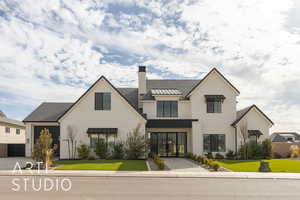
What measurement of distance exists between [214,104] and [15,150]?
23.1 meters

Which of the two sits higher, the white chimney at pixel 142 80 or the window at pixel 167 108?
the white chimney at pixel 142 80

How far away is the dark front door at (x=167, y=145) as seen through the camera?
94.0ft

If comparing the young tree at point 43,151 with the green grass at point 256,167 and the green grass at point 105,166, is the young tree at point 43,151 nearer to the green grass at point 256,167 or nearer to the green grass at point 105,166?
the green grass at point 105,166

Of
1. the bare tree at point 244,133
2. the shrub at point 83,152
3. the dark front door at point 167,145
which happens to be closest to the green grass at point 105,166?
the shrub at point 83,152

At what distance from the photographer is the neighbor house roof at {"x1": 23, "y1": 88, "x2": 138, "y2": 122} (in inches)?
1156

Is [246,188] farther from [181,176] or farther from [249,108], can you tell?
[249,108]

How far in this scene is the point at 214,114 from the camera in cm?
2822

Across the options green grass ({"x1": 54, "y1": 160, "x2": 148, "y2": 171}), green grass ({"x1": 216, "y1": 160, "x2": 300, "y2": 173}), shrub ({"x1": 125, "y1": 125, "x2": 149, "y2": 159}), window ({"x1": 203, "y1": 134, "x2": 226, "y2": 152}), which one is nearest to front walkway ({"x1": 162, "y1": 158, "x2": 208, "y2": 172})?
green grass ({"x1": 54, "y1": 160, "x2": 148, "y2": 171})

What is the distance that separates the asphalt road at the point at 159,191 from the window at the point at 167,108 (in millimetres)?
14831

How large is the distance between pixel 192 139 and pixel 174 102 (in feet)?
13.6

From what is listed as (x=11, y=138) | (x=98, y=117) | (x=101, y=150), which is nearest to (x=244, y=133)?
(x=101, y=150)

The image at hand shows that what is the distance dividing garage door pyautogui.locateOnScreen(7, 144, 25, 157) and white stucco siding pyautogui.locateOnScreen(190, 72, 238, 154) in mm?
19737

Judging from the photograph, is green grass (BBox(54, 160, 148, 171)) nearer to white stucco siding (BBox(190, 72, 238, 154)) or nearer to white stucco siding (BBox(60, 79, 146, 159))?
white stucco siding (BBox(60, 79, 146, 159))

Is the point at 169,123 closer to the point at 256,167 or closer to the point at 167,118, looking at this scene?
the point at 167,118
